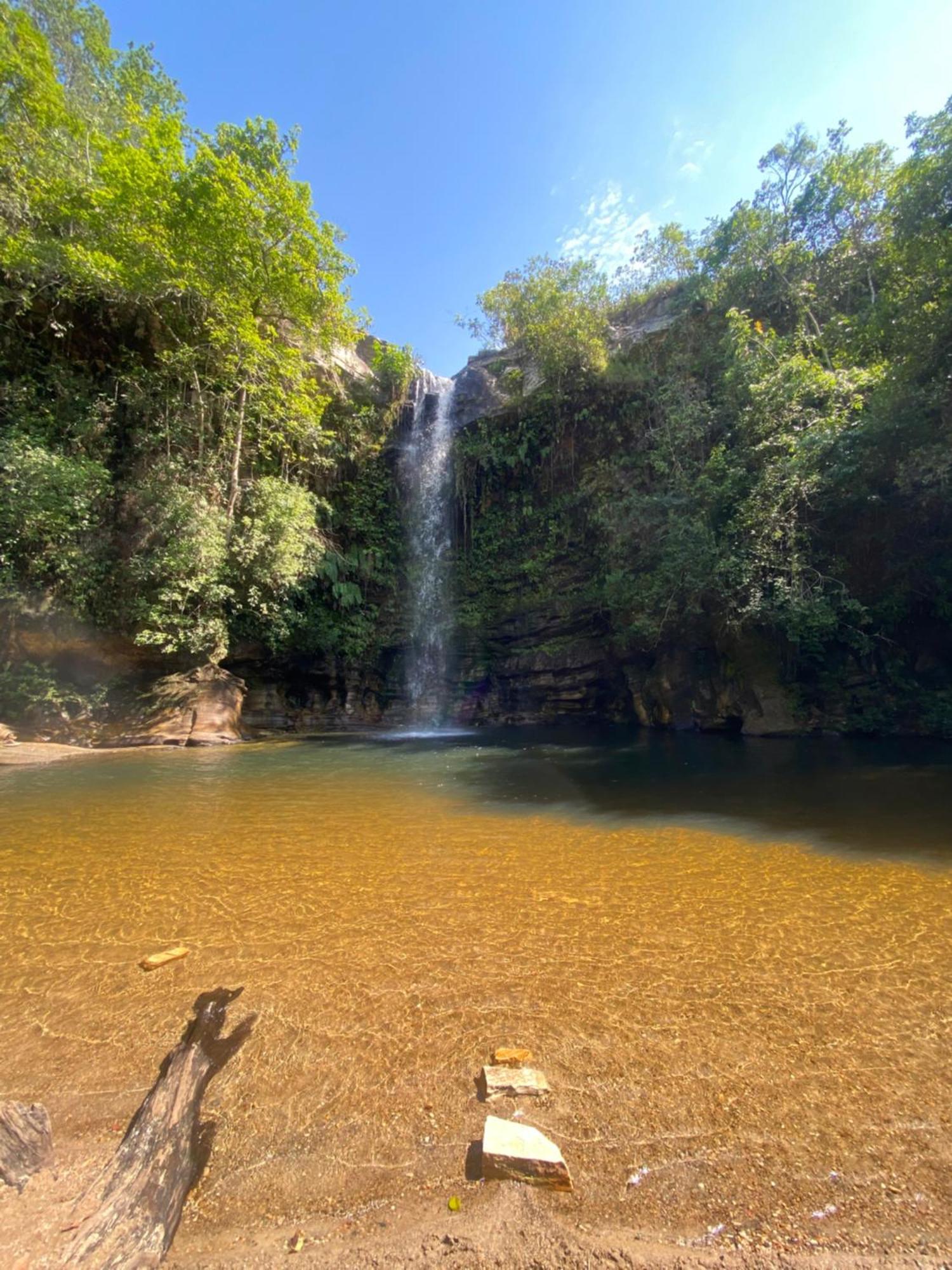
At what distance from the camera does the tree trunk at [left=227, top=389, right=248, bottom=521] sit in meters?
15.8

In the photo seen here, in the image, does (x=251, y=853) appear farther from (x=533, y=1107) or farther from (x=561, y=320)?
(x=561, y=320)

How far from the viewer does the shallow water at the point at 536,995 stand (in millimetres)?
1647

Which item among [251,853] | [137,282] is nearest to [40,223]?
[137,282]

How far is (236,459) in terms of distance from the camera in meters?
16.0

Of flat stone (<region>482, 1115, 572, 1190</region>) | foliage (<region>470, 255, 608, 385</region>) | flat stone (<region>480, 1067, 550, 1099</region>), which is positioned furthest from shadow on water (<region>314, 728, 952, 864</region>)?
foliage (<region>470, 255, 608, 385</region>)

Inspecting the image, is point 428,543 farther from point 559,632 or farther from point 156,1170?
point 156,1170

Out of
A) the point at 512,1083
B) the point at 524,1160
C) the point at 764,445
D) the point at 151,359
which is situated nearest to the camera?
the point at 524,1160

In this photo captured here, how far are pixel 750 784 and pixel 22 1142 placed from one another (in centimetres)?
820

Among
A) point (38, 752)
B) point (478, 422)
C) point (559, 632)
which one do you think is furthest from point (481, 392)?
point (38, 752)

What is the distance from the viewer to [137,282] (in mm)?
14133

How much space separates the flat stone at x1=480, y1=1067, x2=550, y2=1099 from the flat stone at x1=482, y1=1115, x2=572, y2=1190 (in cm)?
28

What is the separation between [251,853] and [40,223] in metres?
19.6

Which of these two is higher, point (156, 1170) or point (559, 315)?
point (559, 315)

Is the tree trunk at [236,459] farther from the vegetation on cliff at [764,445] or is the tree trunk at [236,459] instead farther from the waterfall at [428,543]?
the vegetation on cliff at [764,445]
